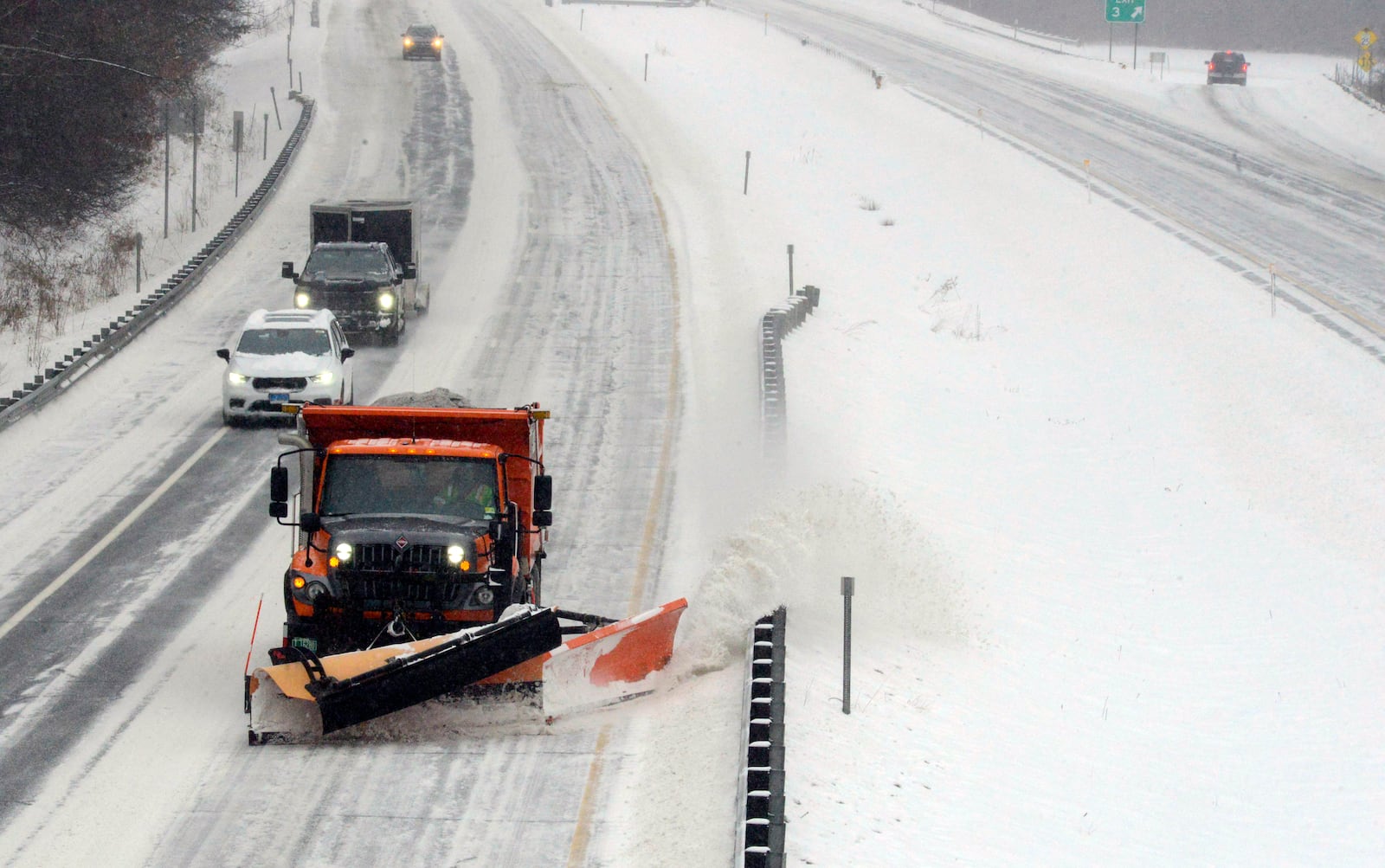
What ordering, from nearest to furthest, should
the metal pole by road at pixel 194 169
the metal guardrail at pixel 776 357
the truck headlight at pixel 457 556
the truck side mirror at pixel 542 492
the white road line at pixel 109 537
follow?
the truck headlight at pixel 457 556
the truck side mirror at pixel 542 492
the white road line at pixel 109 537
the metal guardrail at pixel 776 357
the metal pole by road at pixel 194 169

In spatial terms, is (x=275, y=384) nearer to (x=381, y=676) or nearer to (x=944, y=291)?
(x=381, y=676)

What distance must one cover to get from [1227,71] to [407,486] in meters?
63.6

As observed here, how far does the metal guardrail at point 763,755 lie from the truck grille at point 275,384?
1042 centimetres

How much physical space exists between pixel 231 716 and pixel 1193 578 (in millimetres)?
11644

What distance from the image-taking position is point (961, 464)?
2194 centimetres

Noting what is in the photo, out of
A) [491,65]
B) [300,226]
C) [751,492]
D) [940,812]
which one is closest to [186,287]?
[300,226]

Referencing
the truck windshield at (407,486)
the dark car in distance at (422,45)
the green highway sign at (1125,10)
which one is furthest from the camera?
the green highway sign at (1125,10)

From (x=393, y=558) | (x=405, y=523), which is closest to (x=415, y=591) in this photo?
(x=393, y=558)

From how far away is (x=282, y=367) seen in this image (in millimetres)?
20953

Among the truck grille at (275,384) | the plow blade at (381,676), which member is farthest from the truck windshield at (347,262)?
the plow blade at (381,676)

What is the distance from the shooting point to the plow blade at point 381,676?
33.8 ft

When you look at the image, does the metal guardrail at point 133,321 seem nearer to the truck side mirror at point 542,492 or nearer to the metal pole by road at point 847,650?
the truck side mirror at point 542,492

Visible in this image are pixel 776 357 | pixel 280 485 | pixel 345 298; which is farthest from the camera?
pixel 345 298

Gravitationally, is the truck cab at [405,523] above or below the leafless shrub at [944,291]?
below
